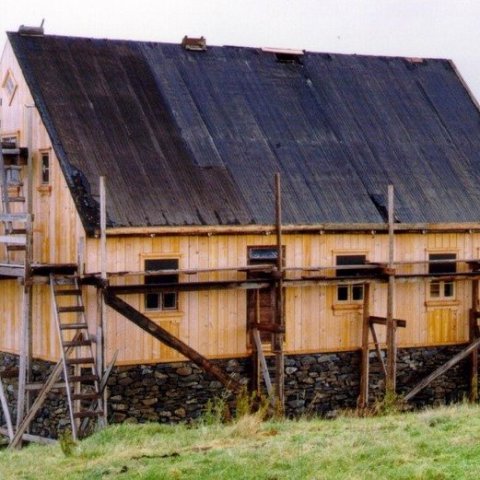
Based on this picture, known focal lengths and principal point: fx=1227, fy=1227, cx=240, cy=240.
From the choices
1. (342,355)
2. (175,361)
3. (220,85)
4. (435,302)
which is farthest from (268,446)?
(220,85)

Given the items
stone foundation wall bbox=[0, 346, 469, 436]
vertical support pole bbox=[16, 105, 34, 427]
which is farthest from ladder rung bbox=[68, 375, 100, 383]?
vertical support pole bbox=[16, 105, 34, 427]

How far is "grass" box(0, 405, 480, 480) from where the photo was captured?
16062mm

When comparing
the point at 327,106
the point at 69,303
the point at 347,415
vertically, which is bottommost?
the point at 347,415

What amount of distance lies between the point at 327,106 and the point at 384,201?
12.0ft

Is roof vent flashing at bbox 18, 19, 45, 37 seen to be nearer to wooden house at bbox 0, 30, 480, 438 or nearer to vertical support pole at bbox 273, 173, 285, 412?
wooden house at bbox 0, 30, 480, 438

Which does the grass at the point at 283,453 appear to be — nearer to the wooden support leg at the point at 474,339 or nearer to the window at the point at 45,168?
the window at the point at 45,168

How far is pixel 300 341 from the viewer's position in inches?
1074

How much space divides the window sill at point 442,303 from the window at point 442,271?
0.10 meters

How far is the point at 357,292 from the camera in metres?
28.3

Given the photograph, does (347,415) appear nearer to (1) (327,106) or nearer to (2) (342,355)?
(2) (342,355)

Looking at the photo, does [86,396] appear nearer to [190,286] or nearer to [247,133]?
[190,286]

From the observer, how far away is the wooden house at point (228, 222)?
25.2 meters

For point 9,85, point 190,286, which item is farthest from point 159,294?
point 9,85

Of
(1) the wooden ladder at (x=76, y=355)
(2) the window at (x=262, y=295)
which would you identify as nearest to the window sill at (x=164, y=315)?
(1) the wooden ladder at (x=76, y=355)
